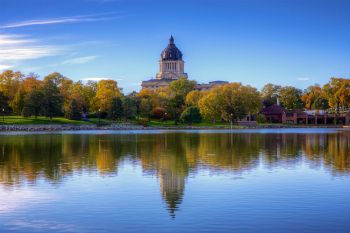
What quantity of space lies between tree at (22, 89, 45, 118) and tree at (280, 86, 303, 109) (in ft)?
237

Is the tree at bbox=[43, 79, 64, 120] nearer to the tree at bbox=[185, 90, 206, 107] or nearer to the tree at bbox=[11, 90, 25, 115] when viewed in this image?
the tree at bbox=[11, 90, 25, 115]

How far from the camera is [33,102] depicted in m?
93.1

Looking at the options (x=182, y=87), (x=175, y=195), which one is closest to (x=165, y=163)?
(x=175, y=195)

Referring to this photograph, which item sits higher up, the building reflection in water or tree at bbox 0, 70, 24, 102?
tree at bbox 0, 70, 24, 102

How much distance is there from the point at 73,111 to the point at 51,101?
602 centimetres

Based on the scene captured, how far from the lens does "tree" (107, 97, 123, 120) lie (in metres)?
101

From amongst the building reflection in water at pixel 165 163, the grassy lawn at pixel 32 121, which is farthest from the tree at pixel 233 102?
the building reflection in water at pixel 165 163

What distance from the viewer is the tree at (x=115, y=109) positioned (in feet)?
333

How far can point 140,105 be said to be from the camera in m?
109

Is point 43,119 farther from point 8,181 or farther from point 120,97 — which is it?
point 8,181

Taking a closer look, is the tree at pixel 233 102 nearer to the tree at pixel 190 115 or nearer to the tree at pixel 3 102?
the tree at pixel 190 115

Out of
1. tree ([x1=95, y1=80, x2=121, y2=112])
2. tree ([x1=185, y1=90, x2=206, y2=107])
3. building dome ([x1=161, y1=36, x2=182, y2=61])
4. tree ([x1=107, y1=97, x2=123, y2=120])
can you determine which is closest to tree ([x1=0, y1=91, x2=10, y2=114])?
tree ([x1=95, y1=80, x2=121, y2=112])

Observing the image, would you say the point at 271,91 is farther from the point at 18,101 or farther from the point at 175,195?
the point at 175,195

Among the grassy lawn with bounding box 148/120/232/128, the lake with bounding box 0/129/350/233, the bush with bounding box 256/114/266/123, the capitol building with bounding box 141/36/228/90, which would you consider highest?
the capitol building with bounding box 141/36/228/90
